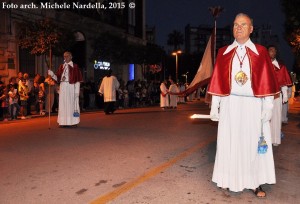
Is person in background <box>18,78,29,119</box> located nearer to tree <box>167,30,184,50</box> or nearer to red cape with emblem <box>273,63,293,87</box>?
red cape with emblem <box>273,63,293,87</box>

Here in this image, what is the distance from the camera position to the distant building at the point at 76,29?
21391 millimetres

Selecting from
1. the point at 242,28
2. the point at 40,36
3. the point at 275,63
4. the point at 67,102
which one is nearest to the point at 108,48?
the point at 40,36

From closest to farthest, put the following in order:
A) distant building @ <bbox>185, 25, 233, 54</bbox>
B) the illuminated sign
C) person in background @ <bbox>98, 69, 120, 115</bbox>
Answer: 1. person in background @ <bbox>98, 69, 120, 115</bbox>
2. the illuminated sign
3. distant building @ <bbox>185, 25, 233, 54</bbox>

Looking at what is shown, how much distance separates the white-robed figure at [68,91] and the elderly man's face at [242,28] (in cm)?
775

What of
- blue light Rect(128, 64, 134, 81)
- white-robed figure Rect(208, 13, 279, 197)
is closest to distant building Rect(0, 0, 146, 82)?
blue light Rect(128, 64, 134, 81)

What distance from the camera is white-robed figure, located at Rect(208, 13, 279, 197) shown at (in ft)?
16.0

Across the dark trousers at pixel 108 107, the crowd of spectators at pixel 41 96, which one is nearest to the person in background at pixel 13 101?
the crowd of spectators at pixel 41 96

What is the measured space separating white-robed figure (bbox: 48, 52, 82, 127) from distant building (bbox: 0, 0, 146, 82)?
10.4 m

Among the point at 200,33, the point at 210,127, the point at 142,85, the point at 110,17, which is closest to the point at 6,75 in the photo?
the point at 142,85

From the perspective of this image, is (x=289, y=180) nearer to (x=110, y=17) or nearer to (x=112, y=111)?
(x=112, y=111)

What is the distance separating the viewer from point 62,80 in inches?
479

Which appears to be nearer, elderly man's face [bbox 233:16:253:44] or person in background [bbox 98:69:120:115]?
elderly man's face [bbox 233:16:253:44]

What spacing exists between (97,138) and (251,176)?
17.8ft

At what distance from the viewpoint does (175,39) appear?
4791 inches
